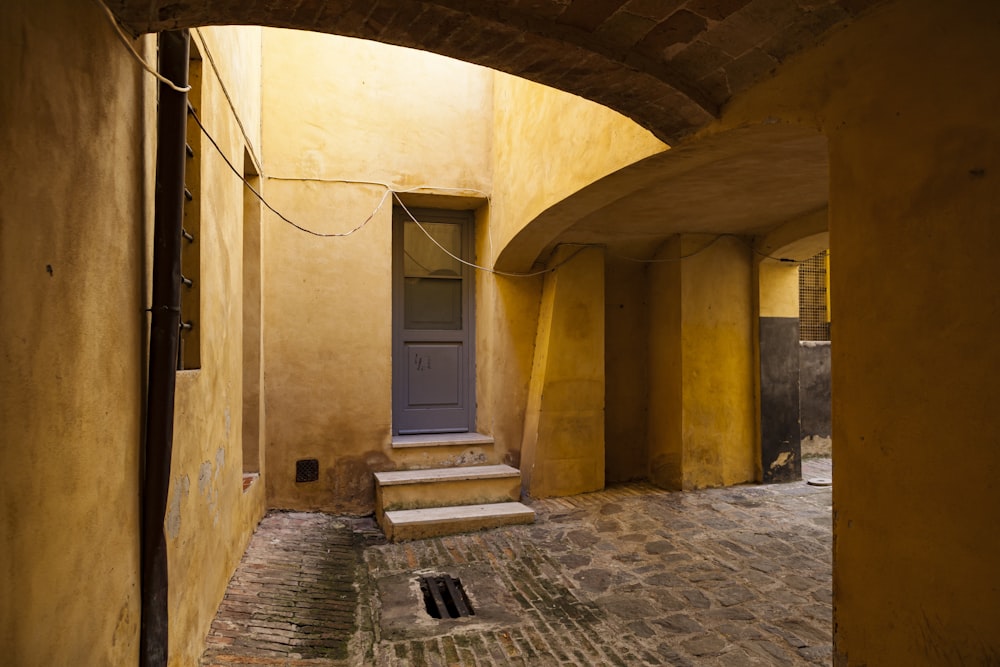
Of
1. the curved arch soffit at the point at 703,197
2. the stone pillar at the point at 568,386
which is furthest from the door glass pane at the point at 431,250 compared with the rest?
the stone pillar at the point at 568,386

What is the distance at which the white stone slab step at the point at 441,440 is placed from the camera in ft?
21.1

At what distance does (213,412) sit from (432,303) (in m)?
3.85

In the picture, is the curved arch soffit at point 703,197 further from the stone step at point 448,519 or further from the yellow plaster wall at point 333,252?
the stone step at point 448,519

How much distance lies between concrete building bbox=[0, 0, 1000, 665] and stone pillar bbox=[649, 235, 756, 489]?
0.70 m

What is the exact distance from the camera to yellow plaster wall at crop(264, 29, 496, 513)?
19.8ft

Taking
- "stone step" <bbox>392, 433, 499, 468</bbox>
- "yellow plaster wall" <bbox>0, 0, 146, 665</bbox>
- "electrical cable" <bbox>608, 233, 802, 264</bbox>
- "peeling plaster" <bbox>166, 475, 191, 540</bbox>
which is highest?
"electrical cable" <bbox>608, 233, 802, 264</bbox>

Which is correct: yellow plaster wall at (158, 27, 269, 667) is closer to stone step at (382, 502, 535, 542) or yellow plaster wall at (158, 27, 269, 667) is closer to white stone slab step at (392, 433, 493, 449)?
stone step at (382, 502, 535, 542)

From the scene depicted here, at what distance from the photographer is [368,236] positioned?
6332 millimetres

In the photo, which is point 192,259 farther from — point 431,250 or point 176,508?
point 431,250

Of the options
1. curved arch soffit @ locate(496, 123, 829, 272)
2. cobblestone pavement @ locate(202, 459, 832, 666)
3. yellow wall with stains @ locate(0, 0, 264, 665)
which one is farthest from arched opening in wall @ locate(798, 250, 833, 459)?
yellow wall with stains @ locate(0, 0, 264, 665)

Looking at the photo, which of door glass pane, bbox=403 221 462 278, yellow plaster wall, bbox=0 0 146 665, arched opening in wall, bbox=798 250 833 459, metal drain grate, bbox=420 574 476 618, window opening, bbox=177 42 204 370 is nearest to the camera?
yellow plaster wall, bbox=0 0 146 665

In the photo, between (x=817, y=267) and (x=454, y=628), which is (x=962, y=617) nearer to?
(x=454, y=628)

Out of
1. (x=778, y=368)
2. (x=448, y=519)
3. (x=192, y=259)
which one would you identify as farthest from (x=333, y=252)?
(x=778, y=368)

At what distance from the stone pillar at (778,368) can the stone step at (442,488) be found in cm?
309
